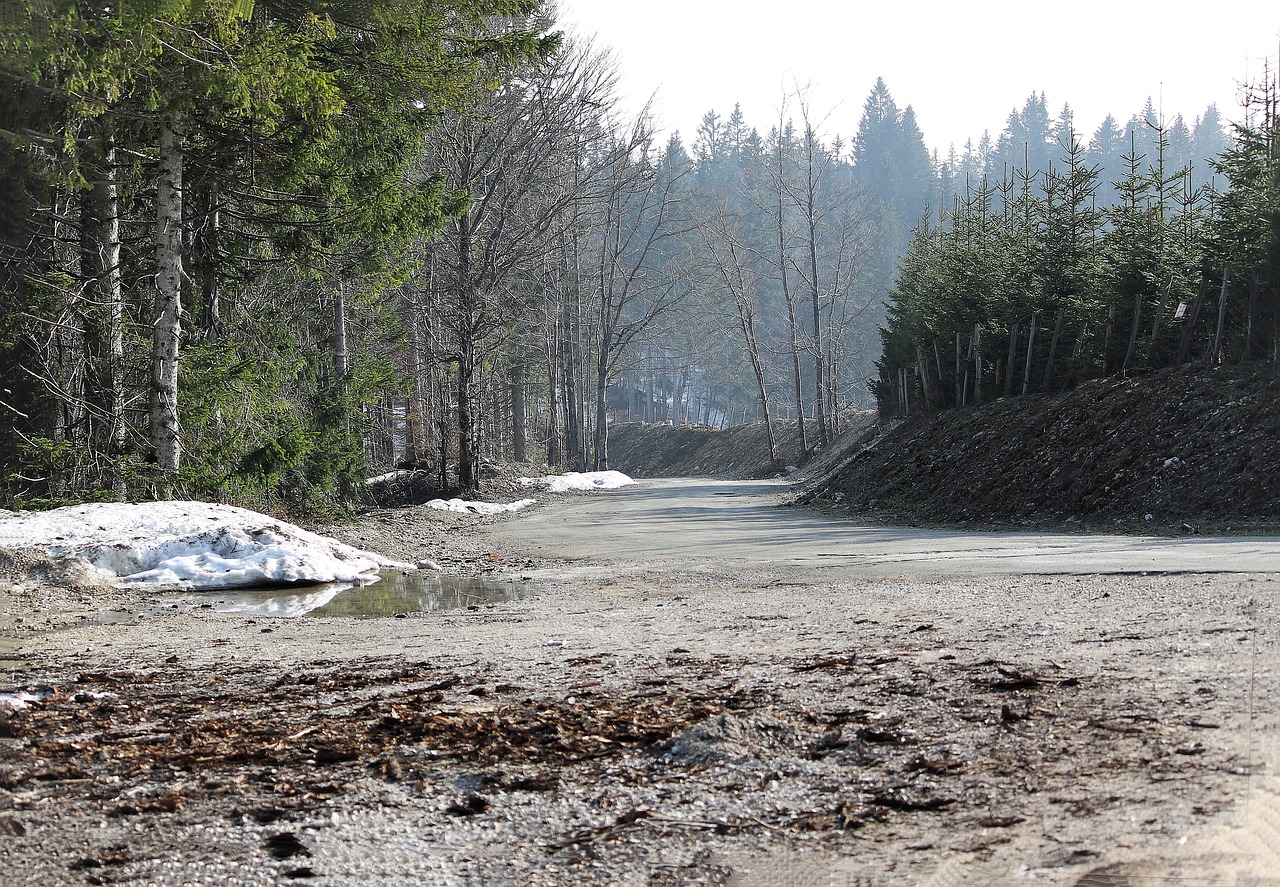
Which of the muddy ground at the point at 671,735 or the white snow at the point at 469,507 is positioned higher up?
the white snow at the point at 469,507

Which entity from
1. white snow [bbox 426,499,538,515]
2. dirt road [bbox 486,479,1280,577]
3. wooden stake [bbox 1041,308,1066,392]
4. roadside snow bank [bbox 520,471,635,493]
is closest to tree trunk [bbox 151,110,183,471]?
dirt road [bbox 486,479,1280,577]

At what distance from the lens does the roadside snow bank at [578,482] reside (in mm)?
32156

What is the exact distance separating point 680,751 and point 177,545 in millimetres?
8902

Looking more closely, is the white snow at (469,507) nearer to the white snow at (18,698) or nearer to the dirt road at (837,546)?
the dirt road at (837,546)

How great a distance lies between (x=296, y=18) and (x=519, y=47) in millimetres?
3118

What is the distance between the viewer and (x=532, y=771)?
12.5ft

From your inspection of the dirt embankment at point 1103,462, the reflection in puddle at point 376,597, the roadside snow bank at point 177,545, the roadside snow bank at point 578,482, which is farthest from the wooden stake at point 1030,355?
the roadside snow bank at point 177,545

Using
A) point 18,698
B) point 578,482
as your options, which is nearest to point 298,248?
point 18,698

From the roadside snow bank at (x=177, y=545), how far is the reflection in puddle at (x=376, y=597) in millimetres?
296

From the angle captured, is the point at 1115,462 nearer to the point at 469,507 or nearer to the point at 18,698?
the point at 469,507

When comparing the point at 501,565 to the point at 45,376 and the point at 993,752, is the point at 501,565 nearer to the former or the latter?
the point at 45,376

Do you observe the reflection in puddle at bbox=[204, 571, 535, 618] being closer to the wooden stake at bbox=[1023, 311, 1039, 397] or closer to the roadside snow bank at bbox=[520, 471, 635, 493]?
the wooden stake at bbox=[1023, 311, 1039, 397]

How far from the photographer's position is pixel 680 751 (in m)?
3.92

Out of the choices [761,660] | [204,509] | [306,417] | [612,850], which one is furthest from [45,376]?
[612,850]
